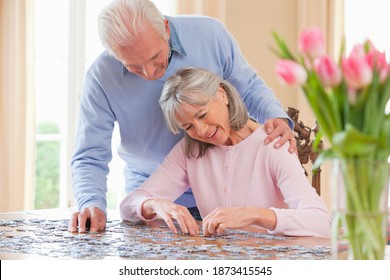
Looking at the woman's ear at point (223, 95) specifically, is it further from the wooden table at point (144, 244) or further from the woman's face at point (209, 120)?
the wooden table at point (144, 244)

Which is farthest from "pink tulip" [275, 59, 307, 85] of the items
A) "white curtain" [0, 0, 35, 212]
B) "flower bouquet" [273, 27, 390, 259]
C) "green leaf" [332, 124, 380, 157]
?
"white curtain" [0, 0, 35, 212]

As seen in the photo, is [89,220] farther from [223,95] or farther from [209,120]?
[223,95]

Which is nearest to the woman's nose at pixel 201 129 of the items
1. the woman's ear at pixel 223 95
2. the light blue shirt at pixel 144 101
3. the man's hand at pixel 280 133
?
the woman's ear at pixel 223 95

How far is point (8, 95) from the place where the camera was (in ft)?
16.8

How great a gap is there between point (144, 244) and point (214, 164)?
0.71 m

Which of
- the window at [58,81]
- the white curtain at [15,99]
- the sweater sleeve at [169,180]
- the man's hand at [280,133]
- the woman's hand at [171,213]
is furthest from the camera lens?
the window at [58,81]

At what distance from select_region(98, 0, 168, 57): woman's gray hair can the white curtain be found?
2358mm

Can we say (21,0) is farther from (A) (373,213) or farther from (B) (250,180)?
(A) (373,213)

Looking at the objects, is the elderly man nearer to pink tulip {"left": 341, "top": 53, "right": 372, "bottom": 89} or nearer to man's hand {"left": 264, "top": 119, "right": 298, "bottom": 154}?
man's hand {"left": 264, "top": 119, "right": 298, "bottom": 154}

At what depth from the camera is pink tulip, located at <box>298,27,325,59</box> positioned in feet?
4.95

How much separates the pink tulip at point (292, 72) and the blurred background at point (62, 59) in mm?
3863

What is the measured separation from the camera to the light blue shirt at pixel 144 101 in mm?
3137

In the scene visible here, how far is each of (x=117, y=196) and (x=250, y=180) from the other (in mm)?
3165
